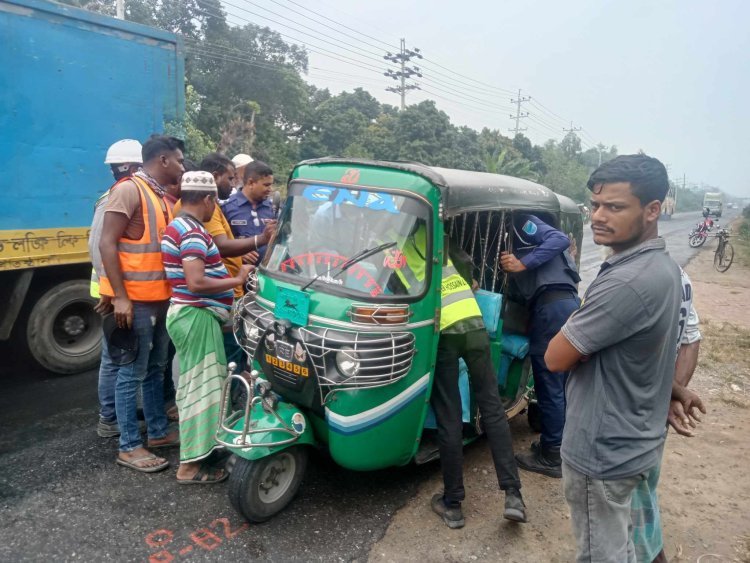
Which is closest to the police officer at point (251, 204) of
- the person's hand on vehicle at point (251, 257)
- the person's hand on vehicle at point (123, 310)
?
the person's hand on vehicle at point (251, 257)

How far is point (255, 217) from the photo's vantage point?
14.3 ft

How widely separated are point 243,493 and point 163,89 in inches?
169

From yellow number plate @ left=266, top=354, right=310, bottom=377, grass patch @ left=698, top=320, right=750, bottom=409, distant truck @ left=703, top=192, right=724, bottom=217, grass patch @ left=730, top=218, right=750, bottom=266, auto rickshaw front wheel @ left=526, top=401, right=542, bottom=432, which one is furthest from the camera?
distant truck @ left=703, top=192, right=724, bottom=217

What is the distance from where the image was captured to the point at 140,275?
3.37m

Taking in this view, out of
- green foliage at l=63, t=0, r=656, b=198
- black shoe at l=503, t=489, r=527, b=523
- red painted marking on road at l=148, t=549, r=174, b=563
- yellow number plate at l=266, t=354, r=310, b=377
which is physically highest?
green foliage at l=63, t=0, r=656, b=198

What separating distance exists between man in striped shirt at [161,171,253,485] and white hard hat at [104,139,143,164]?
0.85 m

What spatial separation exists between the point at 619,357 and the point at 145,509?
2635 mm

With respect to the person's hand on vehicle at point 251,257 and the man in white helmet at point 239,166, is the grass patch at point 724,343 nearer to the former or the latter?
the person's hand on vehicle at point 251,257

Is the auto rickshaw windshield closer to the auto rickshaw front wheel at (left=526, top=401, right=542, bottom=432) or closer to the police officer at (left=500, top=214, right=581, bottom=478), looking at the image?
the police officer at (left=500, top=214, right=581, bottom=478)

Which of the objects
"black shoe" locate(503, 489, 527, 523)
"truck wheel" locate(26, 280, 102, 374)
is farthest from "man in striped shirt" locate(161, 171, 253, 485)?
"truck wheel" locate(26, 280, 102, 374)

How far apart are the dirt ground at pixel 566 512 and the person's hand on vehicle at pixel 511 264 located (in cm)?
138

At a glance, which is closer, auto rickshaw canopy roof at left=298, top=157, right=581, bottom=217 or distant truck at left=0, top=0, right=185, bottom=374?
auto rickshaw canopy roof at left=298, top=157, right=581, bottom=217

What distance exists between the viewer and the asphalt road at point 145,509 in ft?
9.00

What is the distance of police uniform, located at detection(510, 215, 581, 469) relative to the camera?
3746mm
